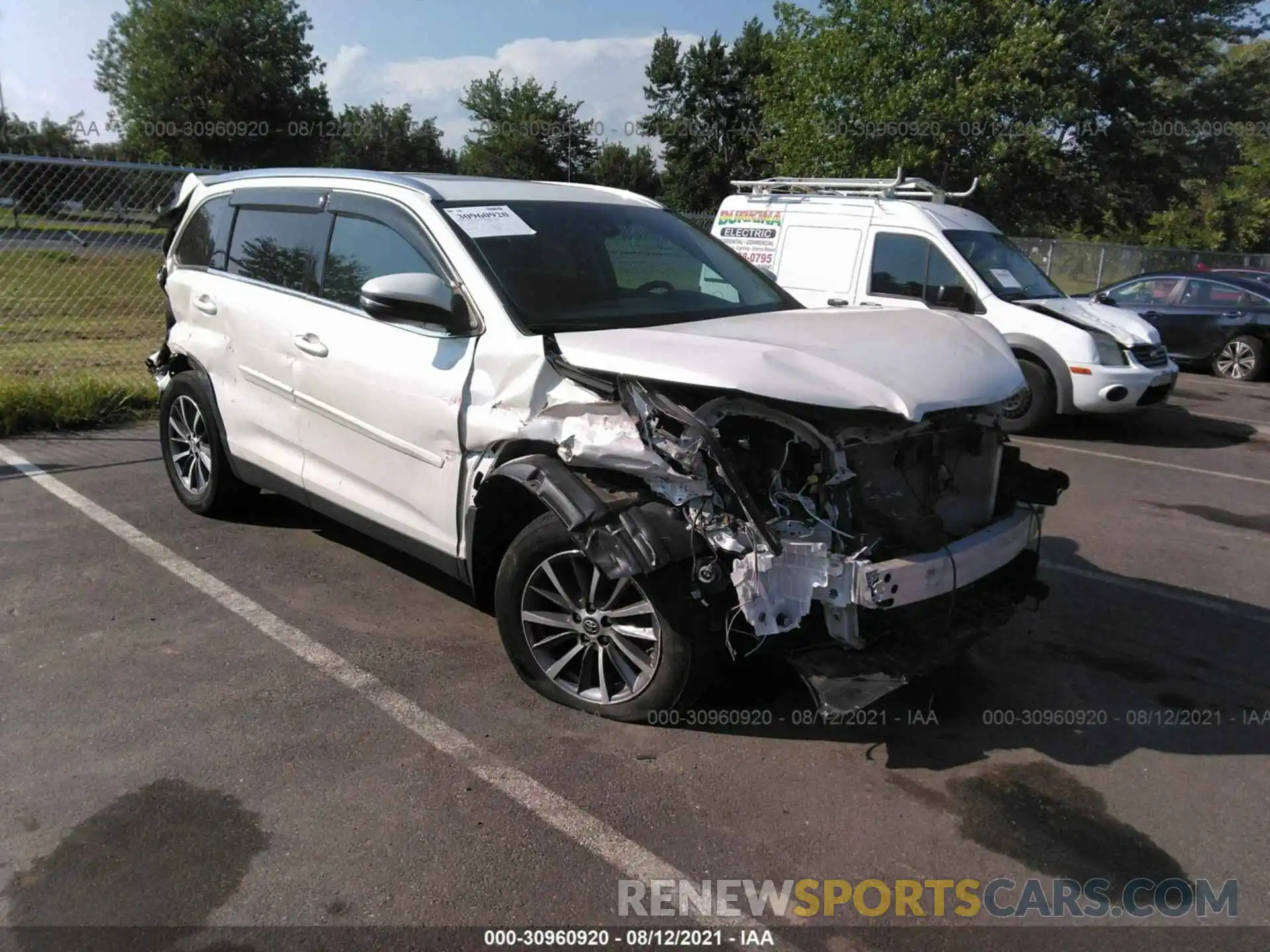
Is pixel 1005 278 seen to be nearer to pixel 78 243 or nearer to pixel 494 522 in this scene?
pixel 494 522

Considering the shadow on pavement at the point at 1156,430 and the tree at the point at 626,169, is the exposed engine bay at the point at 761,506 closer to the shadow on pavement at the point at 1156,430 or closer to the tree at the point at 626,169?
the shadow on pavement at the point at 1156,430

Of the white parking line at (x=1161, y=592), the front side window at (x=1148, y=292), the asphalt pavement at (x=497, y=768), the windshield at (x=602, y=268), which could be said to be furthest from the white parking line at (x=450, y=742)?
the front side window at (x=1148, y=292)

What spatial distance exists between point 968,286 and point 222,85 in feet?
123

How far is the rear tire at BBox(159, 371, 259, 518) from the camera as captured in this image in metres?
5.46

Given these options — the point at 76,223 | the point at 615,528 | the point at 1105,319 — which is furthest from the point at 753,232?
the point at 615,528

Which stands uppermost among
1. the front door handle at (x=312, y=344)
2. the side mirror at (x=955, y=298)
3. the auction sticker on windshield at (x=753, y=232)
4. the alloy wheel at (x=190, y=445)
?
the auction sticker on windshield at (x=753, y=232)

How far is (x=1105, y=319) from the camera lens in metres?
9.70

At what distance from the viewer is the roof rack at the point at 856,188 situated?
1032 cm

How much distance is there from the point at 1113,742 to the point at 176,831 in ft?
10.7

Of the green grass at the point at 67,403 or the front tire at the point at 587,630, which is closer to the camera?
the front tire at the point at 587,630

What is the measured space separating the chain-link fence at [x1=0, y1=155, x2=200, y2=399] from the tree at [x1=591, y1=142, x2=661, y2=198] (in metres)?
35.8

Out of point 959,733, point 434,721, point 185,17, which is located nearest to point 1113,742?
point 959,733

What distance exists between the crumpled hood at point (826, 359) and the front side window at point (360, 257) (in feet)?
3.26

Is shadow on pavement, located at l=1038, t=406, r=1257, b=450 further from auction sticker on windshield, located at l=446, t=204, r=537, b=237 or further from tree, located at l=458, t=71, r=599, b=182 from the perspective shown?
tree, located at l=458, t=71, r=599, b=182
